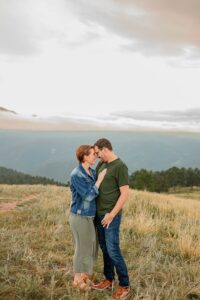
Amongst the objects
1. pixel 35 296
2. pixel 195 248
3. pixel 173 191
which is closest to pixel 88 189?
pixel 35 296

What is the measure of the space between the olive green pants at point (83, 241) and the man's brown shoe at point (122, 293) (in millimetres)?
541

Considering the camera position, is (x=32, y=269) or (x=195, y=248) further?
(x=195, y=248)

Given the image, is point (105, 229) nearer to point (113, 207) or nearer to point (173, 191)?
point (113, 207)

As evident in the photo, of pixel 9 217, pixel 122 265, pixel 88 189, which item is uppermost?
pixel 88 189

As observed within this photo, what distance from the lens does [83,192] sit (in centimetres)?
635

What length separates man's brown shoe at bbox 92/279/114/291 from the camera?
669cm

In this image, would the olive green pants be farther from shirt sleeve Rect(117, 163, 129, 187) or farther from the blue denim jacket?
shirt sleeve Rect(117, 163, 129, 187)

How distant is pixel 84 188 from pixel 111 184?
39 centimetres

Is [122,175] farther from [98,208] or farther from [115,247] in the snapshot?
[115,247]

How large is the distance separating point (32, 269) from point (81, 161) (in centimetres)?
218

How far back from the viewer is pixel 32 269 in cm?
742

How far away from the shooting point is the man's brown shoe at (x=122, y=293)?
6290 mm

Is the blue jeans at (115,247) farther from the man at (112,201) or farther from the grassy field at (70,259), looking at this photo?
the grassy field at (70,259)

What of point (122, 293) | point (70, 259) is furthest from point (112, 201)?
point (70, 259)
